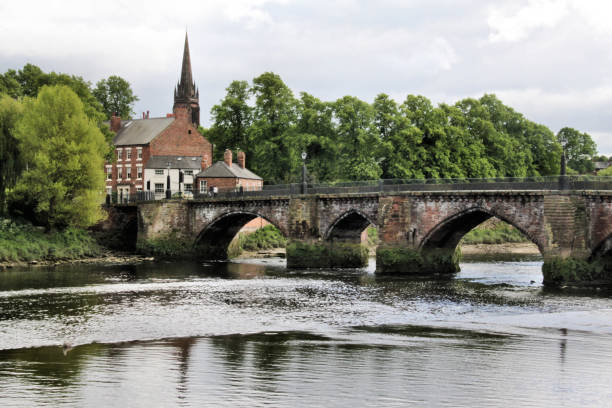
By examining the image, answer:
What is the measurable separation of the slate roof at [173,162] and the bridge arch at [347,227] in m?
34.4

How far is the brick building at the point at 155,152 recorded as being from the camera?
269ft

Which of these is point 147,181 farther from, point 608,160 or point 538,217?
point 608,160

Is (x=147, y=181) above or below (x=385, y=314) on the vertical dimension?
above

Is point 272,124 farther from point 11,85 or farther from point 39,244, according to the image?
point 39,244

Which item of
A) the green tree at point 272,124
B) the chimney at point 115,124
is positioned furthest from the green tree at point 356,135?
the chimney at point 115,124

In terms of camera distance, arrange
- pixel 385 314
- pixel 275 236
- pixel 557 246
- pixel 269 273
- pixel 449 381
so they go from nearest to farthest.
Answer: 1. pixel 449 381
2. pixel 385 314
3. pixel 557 246
4. pixel 269 273
5. pixel 275 236

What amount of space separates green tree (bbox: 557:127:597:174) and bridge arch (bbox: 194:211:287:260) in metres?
58.2

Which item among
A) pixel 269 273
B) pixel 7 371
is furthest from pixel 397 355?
pixel 269 273

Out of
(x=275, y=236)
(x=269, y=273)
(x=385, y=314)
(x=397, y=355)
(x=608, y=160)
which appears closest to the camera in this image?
(x=397, y=355)

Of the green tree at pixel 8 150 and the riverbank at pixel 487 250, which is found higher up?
the green tree at pixel 8 150

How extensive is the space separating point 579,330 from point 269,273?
25779 mm

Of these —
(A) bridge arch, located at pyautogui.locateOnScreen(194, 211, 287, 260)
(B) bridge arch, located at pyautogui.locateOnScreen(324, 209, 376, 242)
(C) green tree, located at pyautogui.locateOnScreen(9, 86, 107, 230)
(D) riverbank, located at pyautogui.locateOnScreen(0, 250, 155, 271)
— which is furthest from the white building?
(B) bridge arch, located at pyautogui.locateOnScreen(324, 209, 376, 242)

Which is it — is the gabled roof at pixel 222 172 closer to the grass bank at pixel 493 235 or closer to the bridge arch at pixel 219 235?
the bridge arch at pixel 219 235

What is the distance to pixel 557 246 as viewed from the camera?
37.0 m
